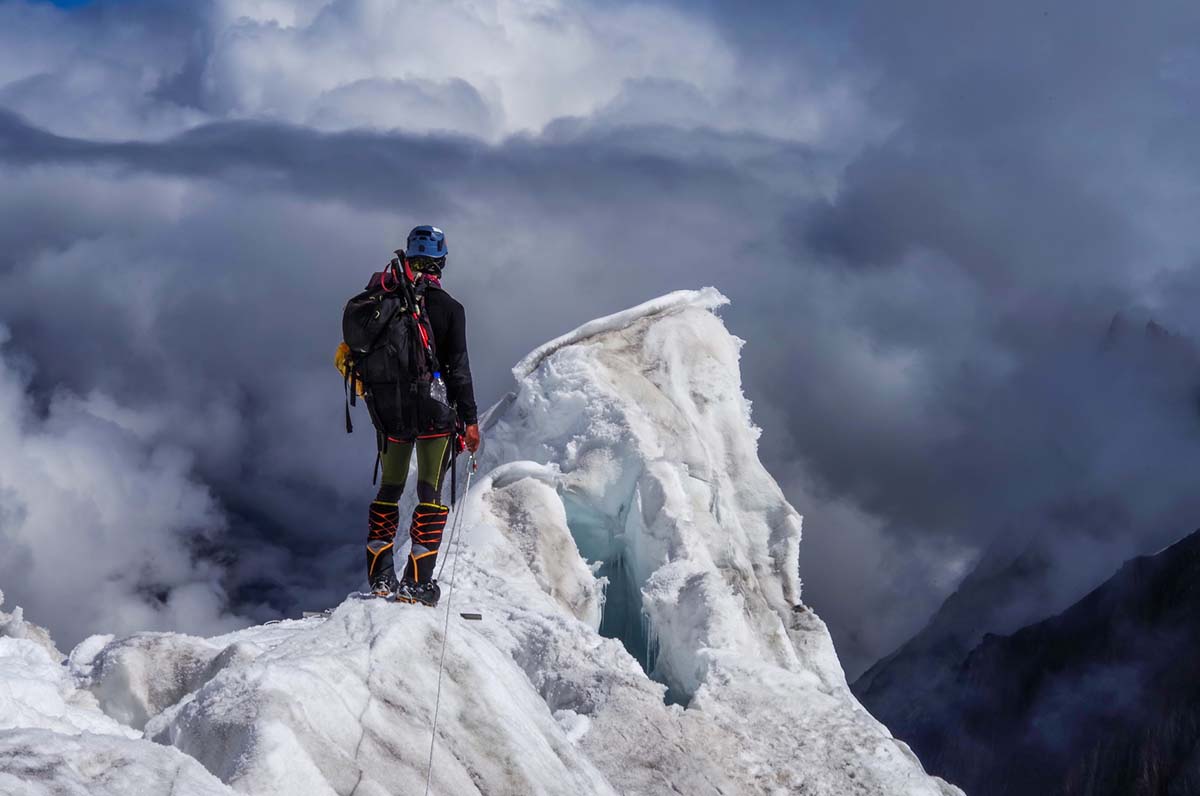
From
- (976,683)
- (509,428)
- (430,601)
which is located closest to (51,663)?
(430,601)

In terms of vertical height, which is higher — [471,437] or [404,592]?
[471,437]

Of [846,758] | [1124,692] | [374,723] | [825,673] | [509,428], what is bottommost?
[374,723]

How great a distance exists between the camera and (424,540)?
1011 centimetres

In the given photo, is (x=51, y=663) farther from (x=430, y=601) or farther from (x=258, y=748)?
(x=258, y=748)

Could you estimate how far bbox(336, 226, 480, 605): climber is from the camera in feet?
31.5

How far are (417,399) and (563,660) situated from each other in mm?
4009

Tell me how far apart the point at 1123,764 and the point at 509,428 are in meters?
88.8

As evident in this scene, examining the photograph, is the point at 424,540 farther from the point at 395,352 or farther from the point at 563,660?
the point at 563,660

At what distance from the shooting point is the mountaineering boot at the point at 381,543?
33.0ft

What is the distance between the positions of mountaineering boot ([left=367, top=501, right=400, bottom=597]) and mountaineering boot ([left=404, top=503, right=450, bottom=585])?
0.16 meters

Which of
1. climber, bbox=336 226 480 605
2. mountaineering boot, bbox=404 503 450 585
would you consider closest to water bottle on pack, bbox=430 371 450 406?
climber, bbox=336 226 480 605

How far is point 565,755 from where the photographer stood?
8875 millimetres

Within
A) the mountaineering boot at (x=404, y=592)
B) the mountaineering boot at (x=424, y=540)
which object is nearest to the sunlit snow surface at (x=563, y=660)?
the mountaineering boot at (x=404, y=592)

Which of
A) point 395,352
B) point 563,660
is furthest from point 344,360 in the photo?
point 563,660
